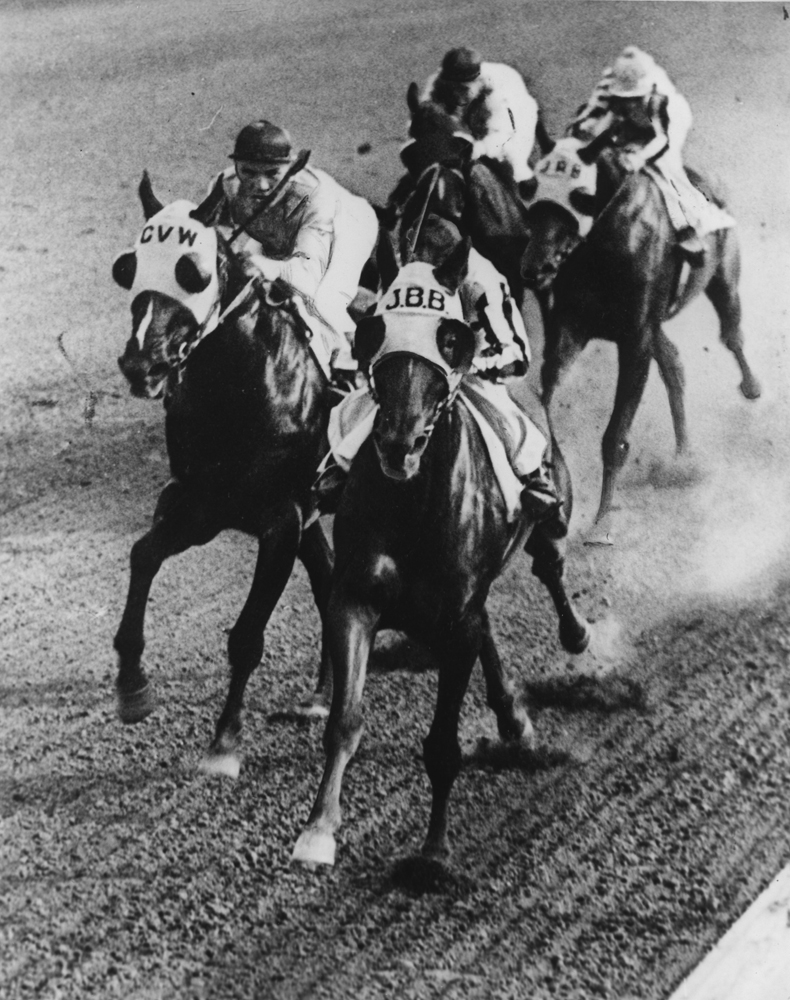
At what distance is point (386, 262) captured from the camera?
345 centimetres

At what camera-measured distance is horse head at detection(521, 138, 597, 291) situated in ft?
12.9

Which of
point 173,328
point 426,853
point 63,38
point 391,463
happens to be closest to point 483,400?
point 391,463

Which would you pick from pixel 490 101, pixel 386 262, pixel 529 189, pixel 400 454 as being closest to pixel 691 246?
pixel 529 189

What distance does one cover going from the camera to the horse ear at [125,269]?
3.61 m

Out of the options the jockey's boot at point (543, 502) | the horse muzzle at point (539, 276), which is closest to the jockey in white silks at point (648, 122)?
the horse muzzle at point (539, 276)

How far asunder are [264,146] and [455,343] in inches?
43.6

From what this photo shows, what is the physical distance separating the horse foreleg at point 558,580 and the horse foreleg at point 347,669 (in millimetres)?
770

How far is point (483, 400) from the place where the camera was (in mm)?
3660

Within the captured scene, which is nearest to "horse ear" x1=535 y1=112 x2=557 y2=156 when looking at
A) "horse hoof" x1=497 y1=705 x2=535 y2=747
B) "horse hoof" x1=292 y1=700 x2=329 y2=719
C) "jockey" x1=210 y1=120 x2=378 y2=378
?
"jockey" x1=210 y1=120 x2=378 y2=378

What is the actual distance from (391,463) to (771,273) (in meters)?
1.98

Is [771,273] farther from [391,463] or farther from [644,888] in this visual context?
[644,888]

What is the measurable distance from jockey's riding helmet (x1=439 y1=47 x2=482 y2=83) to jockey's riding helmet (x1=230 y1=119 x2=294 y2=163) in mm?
654

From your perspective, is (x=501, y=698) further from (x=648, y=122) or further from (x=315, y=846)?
(x=648, y=122)

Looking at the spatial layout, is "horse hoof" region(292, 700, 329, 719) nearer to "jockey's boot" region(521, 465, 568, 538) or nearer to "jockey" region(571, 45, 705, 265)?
"jockey's boot" region(521, 465, 568, 538)
